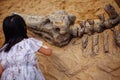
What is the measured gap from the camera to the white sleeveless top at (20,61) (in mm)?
2540

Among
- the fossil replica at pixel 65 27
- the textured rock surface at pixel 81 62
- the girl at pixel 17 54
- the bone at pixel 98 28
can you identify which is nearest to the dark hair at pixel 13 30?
the girl at pixel 17 54

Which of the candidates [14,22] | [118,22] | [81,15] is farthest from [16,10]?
[14,22]

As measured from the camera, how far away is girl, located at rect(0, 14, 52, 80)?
2.54 m

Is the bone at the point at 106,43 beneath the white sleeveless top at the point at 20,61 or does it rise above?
beneath

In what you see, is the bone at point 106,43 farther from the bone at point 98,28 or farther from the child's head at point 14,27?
the child's head at point 14,27

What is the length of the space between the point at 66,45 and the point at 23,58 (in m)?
1.13

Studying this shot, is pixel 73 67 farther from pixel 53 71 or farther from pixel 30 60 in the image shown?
pixel 30 60

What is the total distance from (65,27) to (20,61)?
3.72ft

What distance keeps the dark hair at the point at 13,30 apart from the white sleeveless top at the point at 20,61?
36 mm

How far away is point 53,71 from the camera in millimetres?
3338

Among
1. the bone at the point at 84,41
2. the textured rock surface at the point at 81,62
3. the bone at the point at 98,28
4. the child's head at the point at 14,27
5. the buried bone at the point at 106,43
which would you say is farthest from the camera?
the bone at the point at 98,28

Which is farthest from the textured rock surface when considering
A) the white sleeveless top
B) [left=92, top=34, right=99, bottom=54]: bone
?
the white sleeveless top

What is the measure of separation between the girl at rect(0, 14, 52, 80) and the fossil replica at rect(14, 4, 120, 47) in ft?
3.30

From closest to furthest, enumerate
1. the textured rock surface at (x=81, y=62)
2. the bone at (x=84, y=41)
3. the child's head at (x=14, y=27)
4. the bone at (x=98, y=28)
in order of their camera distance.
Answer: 1. the child's head at (x=14, y=27)
2. the textured rock surface at (x=81, y=62)
3. the bone at (x=84, y=41)
4. the bone at (x=98, y=28)
